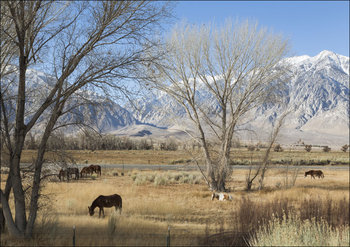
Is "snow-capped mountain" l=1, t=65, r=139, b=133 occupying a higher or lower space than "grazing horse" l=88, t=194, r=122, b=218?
higher

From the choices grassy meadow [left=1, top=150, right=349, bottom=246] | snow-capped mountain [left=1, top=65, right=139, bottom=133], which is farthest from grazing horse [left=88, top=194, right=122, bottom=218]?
snow-capped mountain [left=1, top=65, right=139, bottom=133]

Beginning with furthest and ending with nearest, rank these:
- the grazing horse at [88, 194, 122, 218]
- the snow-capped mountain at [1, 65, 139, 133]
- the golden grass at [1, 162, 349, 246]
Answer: the grazing horse at [88, 194, 122, 218] → the golden grass at [1, 162, 349, 246] → the snow-capped mountain at [1, 65, 139, 133]

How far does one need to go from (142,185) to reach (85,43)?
1639 cm

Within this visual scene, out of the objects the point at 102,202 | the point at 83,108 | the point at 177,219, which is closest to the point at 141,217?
the point at 177,219

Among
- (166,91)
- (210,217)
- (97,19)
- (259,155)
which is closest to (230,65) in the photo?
(166,91)

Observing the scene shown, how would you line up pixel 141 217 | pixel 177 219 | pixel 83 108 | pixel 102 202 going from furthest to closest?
pixel 177 219
pixel 141 217
pixel 102 202
pixel 83 108

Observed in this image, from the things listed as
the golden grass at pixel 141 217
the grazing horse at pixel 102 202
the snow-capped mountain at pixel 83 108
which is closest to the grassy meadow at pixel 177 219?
the golden grass at pixel 141 217

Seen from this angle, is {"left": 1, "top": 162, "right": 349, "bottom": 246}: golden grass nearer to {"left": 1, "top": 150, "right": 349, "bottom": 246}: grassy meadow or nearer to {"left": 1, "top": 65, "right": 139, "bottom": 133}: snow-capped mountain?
{"left": 1, "top": 150, "right": 349, "bottom": 246}: grassy meadow

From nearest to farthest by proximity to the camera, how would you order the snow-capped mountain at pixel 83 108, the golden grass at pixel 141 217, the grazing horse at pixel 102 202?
the snow-capped mountain at pixel 83 108
the golden grass at pixel 141 217
the grazing horse at pixel 102 202

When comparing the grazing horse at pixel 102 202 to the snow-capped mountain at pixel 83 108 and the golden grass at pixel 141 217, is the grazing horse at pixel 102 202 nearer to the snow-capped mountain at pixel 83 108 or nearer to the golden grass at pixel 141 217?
the golden grass at pixel 141 217

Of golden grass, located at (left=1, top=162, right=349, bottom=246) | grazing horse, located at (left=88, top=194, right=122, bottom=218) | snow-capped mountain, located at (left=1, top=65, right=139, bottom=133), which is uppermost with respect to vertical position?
snow-capped mountain, located at (left=1, top=65, right=139, bottom=133)

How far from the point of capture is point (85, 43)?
8.86 meters

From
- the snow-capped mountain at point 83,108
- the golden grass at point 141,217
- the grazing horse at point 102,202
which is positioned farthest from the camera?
the grazing horse at point 102,202

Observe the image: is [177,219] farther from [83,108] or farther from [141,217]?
[83,108]
